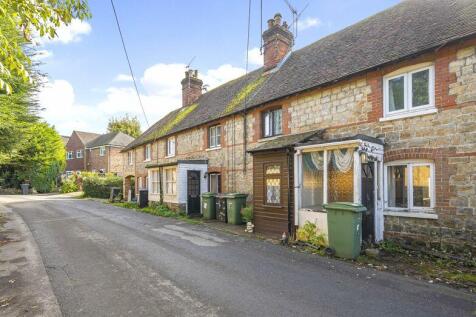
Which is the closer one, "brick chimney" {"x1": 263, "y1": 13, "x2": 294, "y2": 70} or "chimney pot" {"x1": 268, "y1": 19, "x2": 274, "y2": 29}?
"brick chimney" {"x1": 263, "y1": 13, "x2": 294, "y2": 70}

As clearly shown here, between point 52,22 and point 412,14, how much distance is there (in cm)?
1192

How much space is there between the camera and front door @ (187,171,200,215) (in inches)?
643

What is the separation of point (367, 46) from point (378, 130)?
150 inches

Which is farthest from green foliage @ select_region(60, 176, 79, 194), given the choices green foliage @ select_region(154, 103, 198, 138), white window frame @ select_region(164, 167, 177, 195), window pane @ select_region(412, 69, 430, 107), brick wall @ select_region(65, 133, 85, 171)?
window pane @ select_region(412, 69, 430, 107)

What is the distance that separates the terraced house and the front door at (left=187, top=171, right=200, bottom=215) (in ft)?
7.83

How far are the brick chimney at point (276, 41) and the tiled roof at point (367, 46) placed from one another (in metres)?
0.62

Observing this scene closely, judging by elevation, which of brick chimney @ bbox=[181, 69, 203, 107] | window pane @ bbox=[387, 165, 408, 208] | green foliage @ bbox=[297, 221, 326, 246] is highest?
brick chimney @ bbox=[181, 69, 203, 107]

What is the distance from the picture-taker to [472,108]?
7234 mm

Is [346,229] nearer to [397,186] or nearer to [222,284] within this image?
[397,186]

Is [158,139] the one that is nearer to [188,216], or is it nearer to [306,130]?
[188,216]

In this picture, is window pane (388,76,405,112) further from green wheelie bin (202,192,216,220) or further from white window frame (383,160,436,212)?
green wheelie bin (202,192,216,220)

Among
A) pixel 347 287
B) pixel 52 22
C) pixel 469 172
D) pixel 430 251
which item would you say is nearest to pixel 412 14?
pixel 469 172

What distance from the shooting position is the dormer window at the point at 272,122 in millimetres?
12931

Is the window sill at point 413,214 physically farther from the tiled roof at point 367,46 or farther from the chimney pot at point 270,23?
the chimney pot at point 270,23
